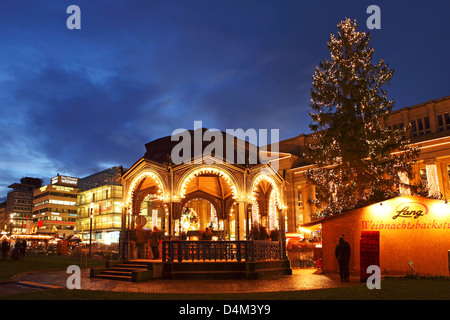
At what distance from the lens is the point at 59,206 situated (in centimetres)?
12469

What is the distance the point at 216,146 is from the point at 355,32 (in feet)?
51.9

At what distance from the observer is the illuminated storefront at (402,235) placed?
48.1 ft

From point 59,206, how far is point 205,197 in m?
113

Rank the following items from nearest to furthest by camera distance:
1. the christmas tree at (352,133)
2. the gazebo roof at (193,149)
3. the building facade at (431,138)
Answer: the gazebo roof at (193,149) → the christmas tree at (352,133) → the building facade at (431,138)

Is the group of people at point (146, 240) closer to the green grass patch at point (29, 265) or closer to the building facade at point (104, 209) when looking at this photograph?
the green grass patch at point (29, 265)

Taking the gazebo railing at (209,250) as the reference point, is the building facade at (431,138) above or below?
above

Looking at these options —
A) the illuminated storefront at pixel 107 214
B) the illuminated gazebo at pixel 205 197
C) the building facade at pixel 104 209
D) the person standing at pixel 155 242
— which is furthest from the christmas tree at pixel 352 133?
the illuminated storefront at pixel 107 214

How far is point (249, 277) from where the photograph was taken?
16578 mm

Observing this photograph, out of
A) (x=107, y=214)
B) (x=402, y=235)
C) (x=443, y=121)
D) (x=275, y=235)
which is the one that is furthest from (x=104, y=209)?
(x=402, y=235)

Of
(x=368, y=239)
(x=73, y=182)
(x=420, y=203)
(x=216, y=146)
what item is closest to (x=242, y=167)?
(x=216, y=146)

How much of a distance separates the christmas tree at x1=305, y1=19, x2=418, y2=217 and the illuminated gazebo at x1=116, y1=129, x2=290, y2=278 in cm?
585

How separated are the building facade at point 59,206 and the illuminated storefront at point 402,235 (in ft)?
390
